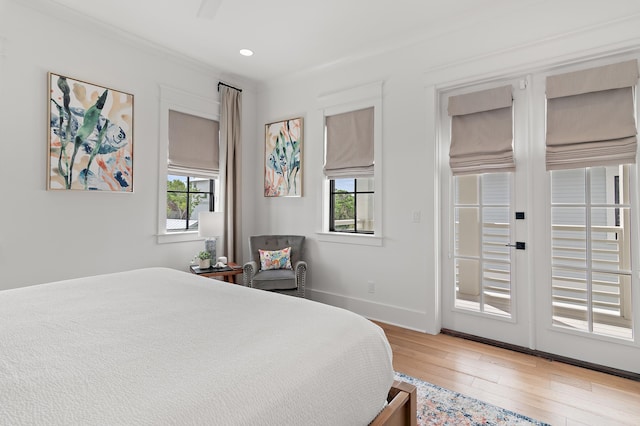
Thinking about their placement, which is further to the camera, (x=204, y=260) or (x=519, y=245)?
(x=204, y=260)

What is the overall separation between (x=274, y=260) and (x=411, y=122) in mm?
2115

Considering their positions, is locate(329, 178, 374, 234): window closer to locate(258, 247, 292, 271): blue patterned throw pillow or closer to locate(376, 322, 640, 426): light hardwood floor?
locate(258, 247, 292, 271): blue patterned throw pillow

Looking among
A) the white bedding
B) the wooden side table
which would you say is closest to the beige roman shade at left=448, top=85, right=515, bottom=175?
the white bedding

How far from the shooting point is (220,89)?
411 cm

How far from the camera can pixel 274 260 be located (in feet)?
12.5

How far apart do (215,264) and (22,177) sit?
6.15 feet

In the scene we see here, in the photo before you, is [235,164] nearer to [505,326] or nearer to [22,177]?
[22,177]

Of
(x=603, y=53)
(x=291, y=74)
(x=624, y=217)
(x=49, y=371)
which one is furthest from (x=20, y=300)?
(x=603, y=53)

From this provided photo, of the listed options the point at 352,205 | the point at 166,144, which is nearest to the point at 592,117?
the point at 352,205

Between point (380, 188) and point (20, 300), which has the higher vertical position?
point (380, 188)

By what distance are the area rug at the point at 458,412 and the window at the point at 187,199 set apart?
9.94 ft

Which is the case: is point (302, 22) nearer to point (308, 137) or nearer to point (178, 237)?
point (308, 137)

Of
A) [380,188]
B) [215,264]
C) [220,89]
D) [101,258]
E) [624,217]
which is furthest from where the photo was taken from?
[220,89]

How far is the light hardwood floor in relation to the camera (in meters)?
1.94
